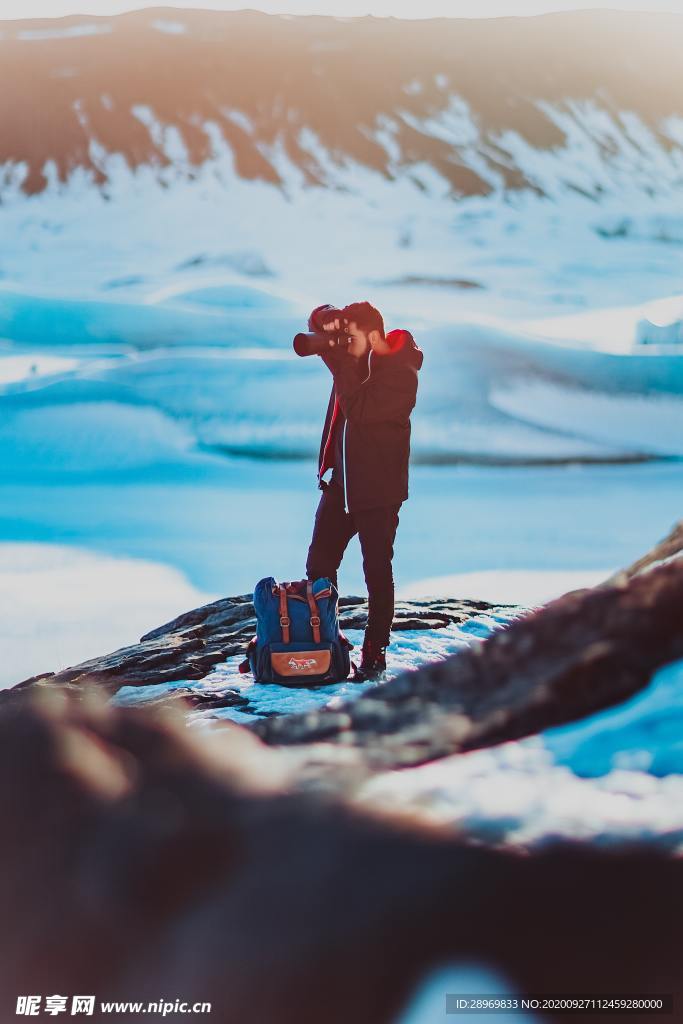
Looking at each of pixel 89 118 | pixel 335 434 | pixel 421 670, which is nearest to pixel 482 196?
pixel 89 118

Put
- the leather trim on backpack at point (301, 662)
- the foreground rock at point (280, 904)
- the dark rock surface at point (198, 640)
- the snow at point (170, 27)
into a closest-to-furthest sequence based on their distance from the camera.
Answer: the foreground rock at point (280, 904), the leather trim on backpack at point (301, 662), the dark rock surface at point (198, 640), the snow at point (170, 27)

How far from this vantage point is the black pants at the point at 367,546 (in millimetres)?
2143

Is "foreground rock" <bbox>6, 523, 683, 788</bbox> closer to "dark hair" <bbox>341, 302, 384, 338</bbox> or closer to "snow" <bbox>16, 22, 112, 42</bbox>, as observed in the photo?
"dark hair" <bbox>341, 302, 384, 338</bbox>

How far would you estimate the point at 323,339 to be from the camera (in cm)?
200

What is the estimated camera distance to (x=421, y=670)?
543mm

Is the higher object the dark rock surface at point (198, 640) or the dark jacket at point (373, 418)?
the dark jacket at point (373, 418)

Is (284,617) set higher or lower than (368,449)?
lower

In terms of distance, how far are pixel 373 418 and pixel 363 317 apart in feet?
0.65

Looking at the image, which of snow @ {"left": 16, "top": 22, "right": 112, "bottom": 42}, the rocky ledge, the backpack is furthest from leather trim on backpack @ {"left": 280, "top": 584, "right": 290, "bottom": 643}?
snow @ {"left": 16, "top": 22, "right": 112, "bottom": 42}

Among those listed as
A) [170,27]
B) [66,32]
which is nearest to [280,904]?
[170,27]

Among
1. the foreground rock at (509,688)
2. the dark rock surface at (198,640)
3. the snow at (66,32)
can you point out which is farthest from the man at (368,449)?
the snow at (66,32)

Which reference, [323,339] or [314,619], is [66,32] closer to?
[323,339]

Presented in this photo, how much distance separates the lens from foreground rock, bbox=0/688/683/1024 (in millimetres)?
386

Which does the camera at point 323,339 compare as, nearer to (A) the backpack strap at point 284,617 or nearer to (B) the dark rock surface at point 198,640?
(A) the backpack strap at point 284,617
